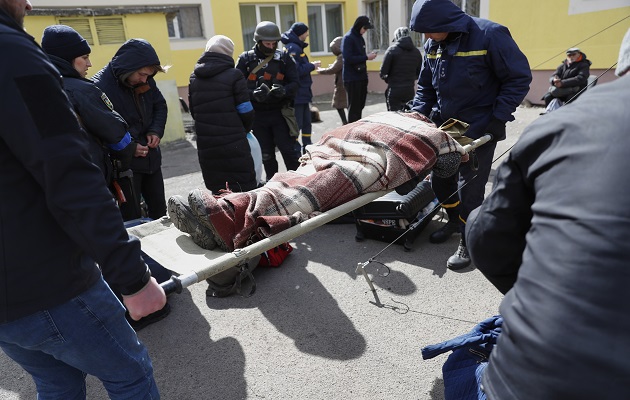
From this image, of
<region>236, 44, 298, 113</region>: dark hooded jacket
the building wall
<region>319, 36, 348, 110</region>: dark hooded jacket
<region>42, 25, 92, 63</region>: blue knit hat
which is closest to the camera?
<region>42, 25, 92, 63</region>: blue knit hat

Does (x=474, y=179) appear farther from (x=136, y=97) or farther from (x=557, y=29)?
(x=557, y=29)

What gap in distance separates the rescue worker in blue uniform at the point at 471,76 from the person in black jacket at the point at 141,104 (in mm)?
2145

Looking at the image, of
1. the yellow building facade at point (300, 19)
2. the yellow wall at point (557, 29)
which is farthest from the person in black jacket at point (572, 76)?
the yellow wall at point (557, 29)

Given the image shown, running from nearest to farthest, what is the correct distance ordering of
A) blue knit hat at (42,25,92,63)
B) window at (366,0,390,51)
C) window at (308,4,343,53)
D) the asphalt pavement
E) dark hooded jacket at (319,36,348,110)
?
the asphalt pavement → blue knit hat at (42,25,92,63) → dark hooded jacket at (319,36,348,110) → window at (366,0,390,51) → window at (308,4,343,53)

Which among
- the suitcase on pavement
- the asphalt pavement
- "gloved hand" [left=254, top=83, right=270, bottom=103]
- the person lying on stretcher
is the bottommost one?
the asphalt pavement

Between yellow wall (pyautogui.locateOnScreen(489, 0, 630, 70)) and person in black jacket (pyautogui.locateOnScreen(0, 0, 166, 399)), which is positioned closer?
person in black jacket (pyautogui.locateOnScreen(0, 0, 166, 399))

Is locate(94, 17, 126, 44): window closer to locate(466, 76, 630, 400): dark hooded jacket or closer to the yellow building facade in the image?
the yellow building facade

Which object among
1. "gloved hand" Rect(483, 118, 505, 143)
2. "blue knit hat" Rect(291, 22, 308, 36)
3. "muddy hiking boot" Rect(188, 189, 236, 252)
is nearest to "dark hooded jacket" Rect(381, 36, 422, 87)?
"blue knit hat" Rect(291, 22, 308, 36)

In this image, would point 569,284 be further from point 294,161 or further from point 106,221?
point 294,161

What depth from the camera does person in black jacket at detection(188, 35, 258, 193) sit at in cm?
386

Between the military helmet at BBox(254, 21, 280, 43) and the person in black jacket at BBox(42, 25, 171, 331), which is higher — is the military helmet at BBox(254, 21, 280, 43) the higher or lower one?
the higher one

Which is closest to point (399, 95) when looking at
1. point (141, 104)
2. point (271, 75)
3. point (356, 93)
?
point (356, 93)

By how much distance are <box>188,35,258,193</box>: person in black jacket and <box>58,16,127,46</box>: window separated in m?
6.72

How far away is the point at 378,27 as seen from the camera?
15492mm
